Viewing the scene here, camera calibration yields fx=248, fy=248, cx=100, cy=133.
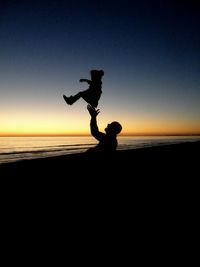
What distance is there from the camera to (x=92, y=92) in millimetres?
7316

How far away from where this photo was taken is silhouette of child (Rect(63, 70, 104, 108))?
23.2ft

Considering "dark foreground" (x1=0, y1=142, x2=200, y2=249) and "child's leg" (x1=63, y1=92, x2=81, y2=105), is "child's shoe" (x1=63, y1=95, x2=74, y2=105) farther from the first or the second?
"dark foreground" (x1=0, y1=142, x2=200, y2=249)

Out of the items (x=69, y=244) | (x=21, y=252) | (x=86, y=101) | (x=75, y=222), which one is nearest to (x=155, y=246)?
(x=69, y=244)

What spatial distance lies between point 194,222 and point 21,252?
2.86 m

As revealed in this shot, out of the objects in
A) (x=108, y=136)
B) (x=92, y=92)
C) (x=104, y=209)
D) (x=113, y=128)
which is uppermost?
(x=92, y=92)

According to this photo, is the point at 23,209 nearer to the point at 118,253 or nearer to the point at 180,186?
the point at 118,253

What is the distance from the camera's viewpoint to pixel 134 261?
9.71 feet

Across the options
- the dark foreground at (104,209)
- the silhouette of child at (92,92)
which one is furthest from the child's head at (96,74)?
the dark foreground at (104,209)

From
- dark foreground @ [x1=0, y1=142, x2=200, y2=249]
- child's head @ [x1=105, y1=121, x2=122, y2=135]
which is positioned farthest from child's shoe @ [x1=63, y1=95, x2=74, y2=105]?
dark foreground @ [x1=0, y1=142, x2=200, y2=249]

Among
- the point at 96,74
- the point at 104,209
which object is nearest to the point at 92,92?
the point at 96,74

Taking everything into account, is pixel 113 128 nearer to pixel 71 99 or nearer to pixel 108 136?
pixel 108 136

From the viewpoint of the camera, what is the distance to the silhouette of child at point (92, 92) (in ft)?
23.2

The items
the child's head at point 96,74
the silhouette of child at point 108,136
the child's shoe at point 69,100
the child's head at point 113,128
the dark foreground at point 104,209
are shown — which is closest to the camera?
the dark foreground at point 104,209

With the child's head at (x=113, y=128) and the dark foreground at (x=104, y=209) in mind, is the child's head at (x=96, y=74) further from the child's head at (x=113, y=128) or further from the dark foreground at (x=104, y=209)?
the dark foreground at (x=104, y=209)
